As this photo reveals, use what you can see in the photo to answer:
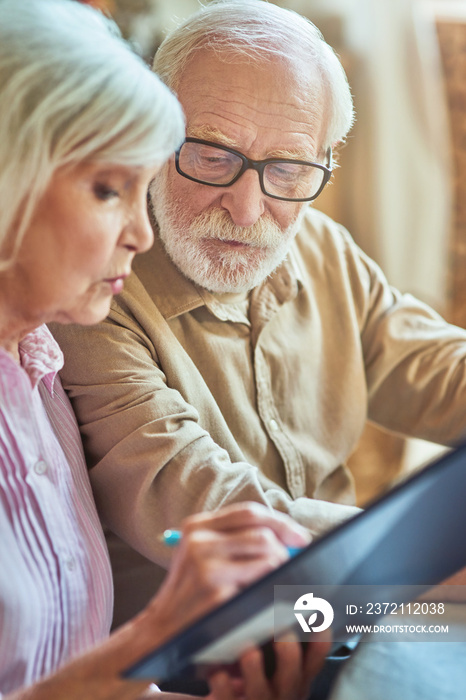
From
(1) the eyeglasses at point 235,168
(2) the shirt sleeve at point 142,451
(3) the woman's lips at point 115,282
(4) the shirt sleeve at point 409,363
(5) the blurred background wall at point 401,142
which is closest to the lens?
(3) the woman's lips at point 115,282

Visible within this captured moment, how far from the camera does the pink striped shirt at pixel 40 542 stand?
75 centimetres

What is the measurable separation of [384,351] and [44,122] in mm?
896

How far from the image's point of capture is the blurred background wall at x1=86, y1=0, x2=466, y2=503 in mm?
2354

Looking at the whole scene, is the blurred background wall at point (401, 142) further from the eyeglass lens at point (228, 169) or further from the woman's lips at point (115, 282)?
the woman's lips at point (115, 282)

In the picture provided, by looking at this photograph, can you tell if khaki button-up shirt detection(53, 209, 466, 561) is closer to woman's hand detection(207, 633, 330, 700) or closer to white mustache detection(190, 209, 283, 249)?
white mustache detection(190, 209, 283, 249)

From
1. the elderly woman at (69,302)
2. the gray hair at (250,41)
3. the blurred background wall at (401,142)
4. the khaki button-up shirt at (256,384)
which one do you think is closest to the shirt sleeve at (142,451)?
the khaki button-up shirt at (256,384)

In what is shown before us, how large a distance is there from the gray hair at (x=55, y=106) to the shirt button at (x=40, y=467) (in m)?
0.23

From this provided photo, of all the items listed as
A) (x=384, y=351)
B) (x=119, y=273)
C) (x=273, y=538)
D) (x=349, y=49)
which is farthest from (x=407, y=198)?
(x=273, y=538)

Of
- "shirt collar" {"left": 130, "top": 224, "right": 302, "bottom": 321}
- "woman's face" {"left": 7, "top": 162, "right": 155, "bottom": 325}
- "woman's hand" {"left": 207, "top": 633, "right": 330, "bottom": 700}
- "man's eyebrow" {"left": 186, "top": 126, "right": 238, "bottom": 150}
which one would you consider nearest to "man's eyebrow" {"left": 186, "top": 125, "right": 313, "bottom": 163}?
"man's eyebrow" {"left": 186, "top": 126, "right": 238, "bottom": 150}

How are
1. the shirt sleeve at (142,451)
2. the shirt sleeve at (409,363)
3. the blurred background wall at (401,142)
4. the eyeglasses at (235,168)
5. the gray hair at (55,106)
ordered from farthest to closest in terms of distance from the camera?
the blurred background wall at (401,142)
the shirt sleeve at (409,363)
the eyeglasses at (235,168)
the shirt sleeve at (142,451)
the gray hair at (55,106)

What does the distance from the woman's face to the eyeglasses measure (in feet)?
1.10

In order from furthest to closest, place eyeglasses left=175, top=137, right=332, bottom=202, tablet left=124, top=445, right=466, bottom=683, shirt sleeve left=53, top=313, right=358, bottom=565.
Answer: eyeglasses left=175, top=137, right=332, bottom=202, shirt sleeve left=53, top=313, right=358, bottom=565, tablet left=124, top=445, right=466, bottom=683

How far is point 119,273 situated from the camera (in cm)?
78

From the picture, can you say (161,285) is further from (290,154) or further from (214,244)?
(290,154)
